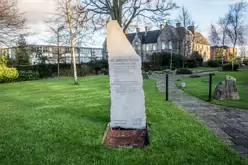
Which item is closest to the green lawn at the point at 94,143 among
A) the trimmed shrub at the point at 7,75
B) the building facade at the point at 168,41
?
the trimmed shrub at the point at 7,75

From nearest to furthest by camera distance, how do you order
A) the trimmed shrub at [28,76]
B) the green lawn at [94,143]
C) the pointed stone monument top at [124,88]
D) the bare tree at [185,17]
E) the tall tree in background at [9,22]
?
1. the green lawn at [94,143]
2. the pointed stone monument top at [124,88]
3. the tall tree in background at [9,22]
4. the trimmed shrub at [28,76]
5. the bare tree at [185,17]

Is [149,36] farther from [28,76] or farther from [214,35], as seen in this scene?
[28,76]

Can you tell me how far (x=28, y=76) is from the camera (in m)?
23.1

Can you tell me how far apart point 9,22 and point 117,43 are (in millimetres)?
16513

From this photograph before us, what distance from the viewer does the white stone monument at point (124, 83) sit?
196 inches

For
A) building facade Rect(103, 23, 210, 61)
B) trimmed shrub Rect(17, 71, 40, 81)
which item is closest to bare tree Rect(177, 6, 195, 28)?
building facade Rect(103, 23, 210, 61)

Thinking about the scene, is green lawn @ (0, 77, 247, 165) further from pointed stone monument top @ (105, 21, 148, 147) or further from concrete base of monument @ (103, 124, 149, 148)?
pointed stone monument top @ (105, 21, 148, 147)

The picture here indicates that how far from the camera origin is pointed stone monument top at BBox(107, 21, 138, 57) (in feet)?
16.4

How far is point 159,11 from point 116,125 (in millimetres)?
15635

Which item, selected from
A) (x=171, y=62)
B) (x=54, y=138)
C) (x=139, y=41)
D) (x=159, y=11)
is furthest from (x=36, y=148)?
(x=139, y=41)

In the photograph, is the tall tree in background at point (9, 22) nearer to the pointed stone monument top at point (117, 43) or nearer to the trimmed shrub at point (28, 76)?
the trimmed shrub at point (28, 76)

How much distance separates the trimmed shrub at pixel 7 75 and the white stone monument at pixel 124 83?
1810 cm

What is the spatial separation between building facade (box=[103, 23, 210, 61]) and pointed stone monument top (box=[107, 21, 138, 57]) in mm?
32955

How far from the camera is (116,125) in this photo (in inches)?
205
